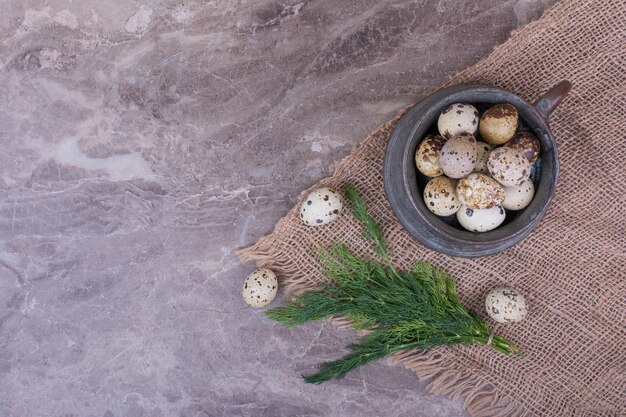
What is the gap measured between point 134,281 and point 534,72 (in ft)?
4.01

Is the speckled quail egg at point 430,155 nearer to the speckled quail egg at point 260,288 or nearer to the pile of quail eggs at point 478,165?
the pile of quail eggs at point 478,165

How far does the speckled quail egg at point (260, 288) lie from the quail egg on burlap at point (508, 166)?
0.63 meters

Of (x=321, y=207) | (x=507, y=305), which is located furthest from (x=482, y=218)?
(x=321, y=207)

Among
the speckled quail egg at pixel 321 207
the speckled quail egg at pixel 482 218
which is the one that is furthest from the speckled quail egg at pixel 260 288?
the speckled quail egg at pixel 482 218

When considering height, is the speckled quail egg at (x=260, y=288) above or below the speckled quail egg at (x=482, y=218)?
below

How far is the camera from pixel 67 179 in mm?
1548

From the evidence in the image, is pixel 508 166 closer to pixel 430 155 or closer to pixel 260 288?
pixel 430 155

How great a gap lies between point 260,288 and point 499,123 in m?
0.71

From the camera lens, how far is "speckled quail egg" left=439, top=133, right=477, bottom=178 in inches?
44.7

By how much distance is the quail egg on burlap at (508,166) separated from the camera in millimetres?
1139

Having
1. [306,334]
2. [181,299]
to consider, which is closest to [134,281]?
[181,299]

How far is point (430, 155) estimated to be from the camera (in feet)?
4.00

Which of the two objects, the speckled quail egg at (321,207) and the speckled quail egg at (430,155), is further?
the speckled quail egg at (321,207)

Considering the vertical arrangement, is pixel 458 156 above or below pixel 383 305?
above
